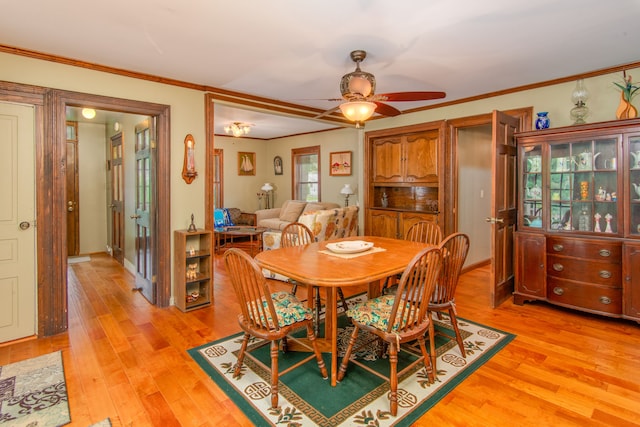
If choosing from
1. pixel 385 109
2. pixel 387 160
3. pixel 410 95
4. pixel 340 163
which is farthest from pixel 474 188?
pixel 410 95

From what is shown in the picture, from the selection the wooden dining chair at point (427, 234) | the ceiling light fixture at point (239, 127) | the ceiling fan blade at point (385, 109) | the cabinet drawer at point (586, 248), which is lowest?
the cabinet drawer at point (586, 248)

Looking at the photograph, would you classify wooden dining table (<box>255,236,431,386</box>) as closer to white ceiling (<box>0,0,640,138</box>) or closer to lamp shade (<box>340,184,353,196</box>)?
white ceiling (<box>0,0,640,138</box>)

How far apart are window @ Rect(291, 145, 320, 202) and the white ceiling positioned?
396 centimetres

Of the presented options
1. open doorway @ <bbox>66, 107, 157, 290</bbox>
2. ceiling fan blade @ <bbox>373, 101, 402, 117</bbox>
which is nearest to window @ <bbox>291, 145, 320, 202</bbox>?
open doorway @ <bbox>66, 107, 157, 290</bbox>

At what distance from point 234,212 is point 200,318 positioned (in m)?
4.71

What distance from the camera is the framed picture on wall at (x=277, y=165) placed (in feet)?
28.3

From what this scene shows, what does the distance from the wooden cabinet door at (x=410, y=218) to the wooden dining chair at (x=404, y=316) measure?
292 centimetres

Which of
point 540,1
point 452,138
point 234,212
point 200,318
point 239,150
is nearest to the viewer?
point 540,1

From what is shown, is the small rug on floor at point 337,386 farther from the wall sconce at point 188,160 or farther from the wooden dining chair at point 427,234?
the wall sconce at point 188,160

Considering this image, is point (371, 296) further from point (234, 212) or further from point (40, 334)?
point (234, 212)

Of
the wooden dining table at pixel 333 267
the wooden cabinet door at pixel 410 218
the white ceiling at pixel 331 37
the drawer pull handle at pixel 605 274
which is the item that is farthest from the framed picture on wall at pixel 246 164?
the drawer pull handle at pixel 605 274

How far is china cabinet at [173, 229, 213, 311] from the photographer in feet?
11.8

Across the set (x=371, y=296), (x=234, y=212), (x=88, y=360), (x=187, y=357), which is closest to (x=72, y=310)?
(x=88, y=360)

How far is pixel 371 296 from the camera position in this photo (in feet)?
9.58
